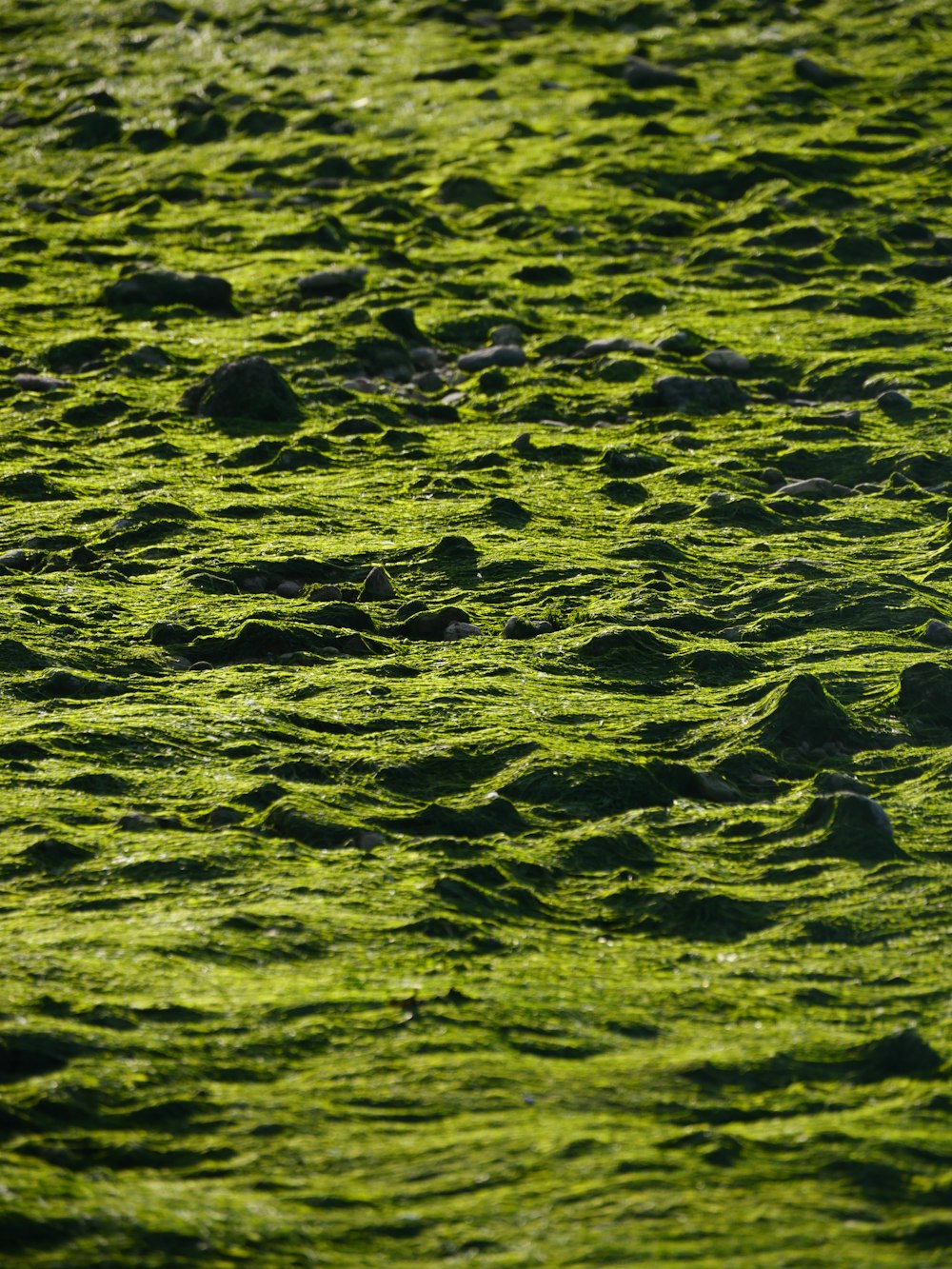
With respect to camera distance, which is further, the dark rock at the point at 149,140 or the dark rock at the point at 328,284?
the dark rock at the point at 149,140

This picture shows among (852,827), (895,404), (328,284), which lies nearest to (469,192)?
(328,284)

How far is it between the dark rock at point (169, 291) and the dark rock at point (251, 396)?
1.89m

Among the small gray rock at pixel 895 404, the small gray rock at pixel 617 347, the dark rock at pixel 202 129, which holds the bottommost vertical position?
the small gray rock at pixel 895 404

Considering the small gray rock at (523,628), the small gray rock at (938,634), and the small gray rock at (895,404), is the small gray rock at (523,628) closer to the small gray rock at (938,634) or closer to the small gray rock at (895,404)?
the small gray rock at (938,634)

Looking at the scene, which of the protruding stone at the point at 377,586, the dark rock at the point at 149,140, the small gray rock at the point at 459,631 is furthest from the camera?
the dark rock at the point at 149,140

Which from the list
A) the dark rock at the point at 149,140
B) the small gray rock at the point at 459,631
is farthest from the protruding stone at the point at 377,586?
the dark rock at the point at 149,140

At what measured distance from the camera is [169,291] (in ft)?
37.2

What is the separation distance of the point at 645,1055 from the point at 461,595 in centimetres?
350

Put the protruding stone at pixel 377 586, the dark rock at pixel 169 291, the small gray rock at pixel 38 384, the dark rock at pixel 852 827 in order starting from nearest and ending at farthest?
the dark rock at pixel 852 827, the protruding stone at pixel 377 586, the small gray rock at pixel 38 384, the dark rock at pixel 169 291

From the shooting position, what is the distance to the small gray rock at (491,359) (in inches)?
398

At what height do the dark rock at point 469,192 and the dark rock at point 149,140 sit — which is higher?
the dark rock at point 149,140

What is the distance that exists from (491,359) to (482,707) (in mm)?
4923

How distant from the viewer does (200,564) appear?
283 inches

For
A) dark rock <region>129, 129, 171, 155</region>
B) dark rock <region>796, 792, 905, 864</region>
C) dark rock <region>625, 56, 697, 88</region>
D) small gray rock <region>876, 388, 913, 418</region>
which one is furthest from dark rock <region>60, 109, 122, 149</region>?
dark rock <region>796, 792, 905, 864</region>
